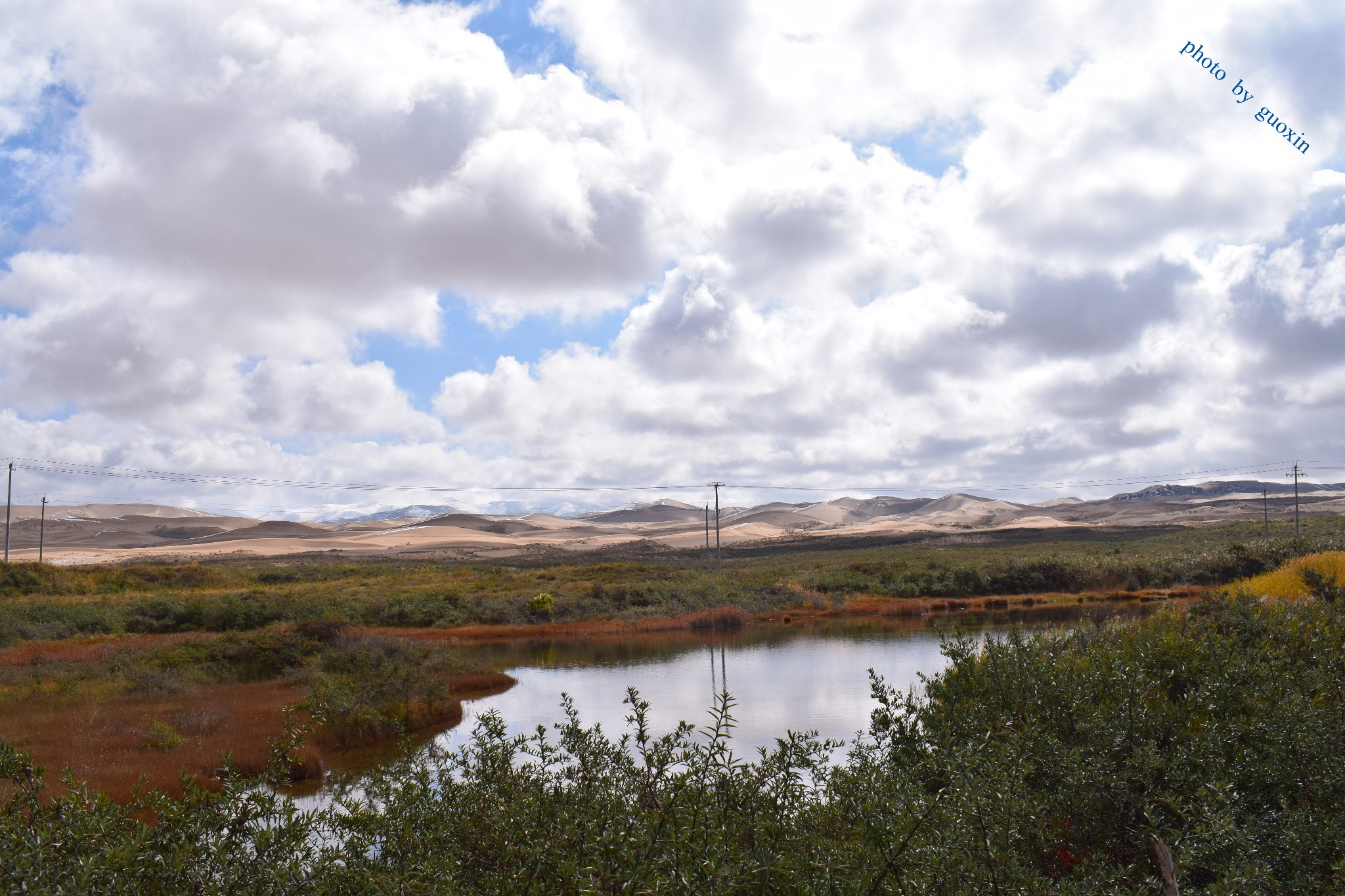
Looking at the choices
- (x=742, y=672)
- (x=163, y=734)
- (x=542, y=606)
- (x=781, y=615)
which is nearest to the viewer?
(x=163, y=734)

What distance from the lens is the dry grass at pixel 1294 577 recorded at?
59.3 ft

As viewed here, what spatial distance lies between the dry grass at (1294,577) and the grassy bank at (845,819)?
13.3 metres

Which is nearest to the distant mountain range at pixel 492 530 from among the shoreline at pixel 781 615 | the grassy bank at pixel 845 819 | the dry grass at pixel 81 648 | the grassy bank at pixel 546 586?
the grassy bank at pixel 546 586

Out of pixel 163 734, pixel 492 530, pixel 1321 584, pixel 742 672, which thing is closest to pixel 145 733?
pixel 163 734

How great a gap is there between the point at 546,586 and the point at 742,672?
24.8 meters

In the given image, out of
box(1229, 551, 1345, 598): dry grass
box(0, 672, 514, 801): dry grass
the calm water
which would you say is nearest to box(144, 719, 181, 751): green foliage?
box(0, 672, 514, 801): dry grass

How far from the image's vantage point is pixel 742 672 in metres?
24.8

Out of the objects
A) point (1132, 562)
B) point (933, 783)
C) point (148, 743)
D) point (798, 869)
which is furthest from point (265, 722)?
point (1132, 562)

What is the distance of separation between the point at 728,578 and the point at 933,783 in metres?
41.9

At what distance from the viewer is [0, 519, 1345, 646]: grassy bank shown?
3528cm

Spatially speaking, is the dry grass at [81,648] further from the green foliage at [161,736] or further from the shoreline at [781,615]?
the green foliage at [161,736]

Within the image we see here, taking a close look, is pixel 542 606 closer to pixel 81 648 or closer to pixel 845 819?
pixel 81 648

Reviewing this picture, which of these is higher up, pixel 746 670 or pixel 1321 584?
pixel 1321 584

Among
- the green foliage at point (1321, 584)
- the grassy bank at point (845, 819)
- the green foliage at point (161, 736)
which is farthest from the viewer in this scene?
the green foliage at point (161, 736)
